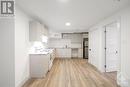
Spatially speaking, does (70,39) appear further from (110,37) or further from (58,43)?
(110,37)

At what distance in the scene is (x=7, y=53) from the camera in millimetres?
2959

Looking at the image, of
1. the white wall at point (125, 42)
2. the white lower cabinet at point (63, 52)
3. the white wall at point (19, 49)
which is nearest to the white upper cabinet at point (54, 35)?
the white lower cabinet at point (63, 52)

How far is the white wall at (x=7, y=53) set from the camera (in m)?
2.93

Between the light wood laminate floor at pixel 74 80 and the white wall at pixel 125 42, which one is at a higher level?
the white wall at pixel 125 42

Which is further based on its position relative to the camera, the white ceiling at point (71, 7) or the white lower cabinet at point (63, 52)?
the white lower cabinet at point (63, 52)

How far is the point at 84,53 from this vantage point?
33.7 feet

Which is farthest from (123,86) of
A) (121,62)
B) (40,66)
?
(40,66)

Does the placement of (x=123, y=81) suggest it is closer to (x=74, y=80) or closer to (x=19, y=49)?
(x=74, y=80)

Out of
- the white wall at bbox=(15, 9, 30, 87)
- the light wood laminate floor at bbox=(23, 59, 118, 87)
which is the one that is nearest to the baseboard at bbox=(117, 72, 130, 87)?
the light wood laminate floor at bbox=(23, 59, 118, 87)

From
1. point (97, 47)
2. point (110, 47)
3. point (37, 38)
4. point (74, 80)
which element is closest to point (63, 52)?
point (97, 47)

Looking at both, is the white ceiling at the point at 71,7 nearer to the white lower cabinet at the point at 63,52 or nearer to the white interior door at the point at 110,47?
the white interior door at the point at 110,47

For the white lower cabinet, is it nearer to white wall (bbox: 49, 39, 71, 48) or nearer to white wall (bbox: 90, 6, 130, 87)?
white wall (bbox: 49, 39, 71, 48)

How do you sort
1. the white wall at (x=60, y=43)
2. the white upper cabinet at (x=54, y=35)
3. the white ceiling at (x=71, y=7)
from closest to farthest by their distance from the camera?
the white ceiling at (x=71, y=7), the white upper cabinet at (x=54, y=35), the white wall at (x=60, y=43)

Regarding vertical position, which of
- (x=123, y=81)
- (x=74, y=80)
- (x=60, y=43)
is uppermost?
(x=60, y=43)
